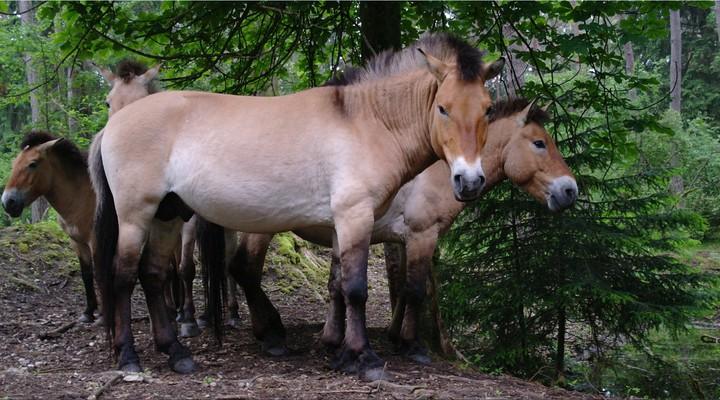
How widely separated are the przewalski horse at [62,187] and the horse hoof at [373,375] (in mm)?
4257

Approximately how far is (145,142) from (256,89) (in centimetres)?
332

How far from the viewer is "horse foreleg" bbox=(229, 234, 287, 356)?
20.4 feet

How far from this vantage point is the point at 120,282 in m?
5.41

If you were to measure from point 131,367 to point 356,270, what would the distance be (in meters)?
1.87

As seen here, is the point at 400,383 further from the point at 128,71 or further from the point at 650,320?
the point at 128,71

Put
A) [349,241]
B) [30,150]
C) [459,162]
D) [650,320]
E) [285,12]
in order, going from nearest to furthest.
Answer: [459,162], [349,241], [650,320], [285,12], [30,150]

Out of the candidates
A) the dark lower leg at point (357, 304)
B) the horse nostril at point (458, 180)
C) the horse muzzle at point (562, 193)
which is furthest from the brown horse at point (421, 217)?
the horse nostril at point (458, 180)

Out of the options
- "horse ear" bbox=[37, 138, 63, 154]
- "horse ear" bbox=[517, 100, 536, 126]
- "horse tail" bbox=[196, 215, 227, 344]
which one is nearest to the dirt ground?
"horse tail" bbox=[196, 215, 227, 344]

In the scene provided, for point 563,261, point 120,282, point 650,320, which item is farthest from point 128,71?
point 650,320

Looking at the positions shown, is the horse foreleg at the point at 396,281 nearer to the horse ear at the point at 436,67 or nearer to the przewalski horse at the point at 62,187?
the horse ear at the point at 436,67

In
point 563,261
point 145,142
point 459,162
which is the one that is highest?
point 145,142

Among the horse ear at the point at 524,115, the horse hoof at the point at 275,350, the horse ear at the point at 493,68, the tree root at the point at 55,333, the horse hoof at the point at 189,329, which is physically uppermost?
the horse ear at the point at 493,68

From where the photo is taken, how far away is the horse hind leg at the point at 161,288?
213 inches

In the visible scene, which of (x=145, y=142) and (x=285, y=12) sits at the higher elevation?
(x=285, y=12)
